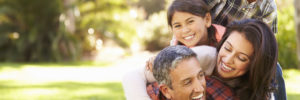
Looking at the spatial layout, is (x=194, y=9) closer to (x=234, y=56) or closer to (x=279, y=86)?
(x=234, y=56)

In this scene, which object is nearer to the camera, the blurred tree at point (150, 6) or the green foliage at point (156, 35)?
the green foliage at point (156, 35)

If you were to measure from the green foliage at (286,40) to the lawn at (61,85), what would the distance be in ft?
1.28

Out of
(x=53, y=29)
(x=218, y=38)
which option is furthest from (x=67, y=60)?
(x=218, y=38)

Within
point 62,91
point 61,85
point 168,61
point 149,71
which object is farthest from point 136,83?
point 61,85

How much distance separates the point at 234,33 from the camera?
246cm

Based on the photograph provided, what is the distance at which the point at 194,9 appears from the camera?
2705 millimetres

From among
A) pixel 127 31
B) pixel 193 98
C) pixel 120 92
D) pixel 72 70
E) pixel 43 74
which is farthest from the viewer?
pixel 127 31

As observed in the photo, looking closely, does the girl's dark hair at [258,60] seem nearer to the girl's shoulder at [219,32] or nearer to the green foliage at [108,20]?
the girl's shoulder at [219,32]

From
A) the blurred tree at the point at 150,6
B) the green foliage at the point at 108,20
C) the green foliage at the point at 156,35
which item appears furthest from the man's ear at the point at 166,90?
the blurred tree at the point at 150,6

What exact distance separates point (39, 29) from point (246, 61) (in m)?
9.60

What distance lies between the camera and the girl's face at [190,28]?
2701mm

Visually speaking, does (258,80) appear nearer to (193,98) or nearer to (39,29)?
(193,98)

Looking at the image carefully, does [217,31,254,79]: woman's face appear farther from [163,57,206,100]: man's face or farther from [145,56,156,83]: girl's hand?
[145,56,156,83]: girl's hand

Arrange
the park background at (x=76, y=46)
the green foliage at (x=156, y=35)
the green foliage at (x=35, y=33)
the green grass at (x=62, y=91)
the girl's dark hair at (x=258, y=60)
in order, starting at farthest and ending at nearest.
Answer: the green foliage at (x=156, y=35) < the green foliage at (x=35, y=33) < the park background at (x=76, y=46) < the green grass at (x=62, y=91) < the girl's dark hair at (x=258, y=60)
